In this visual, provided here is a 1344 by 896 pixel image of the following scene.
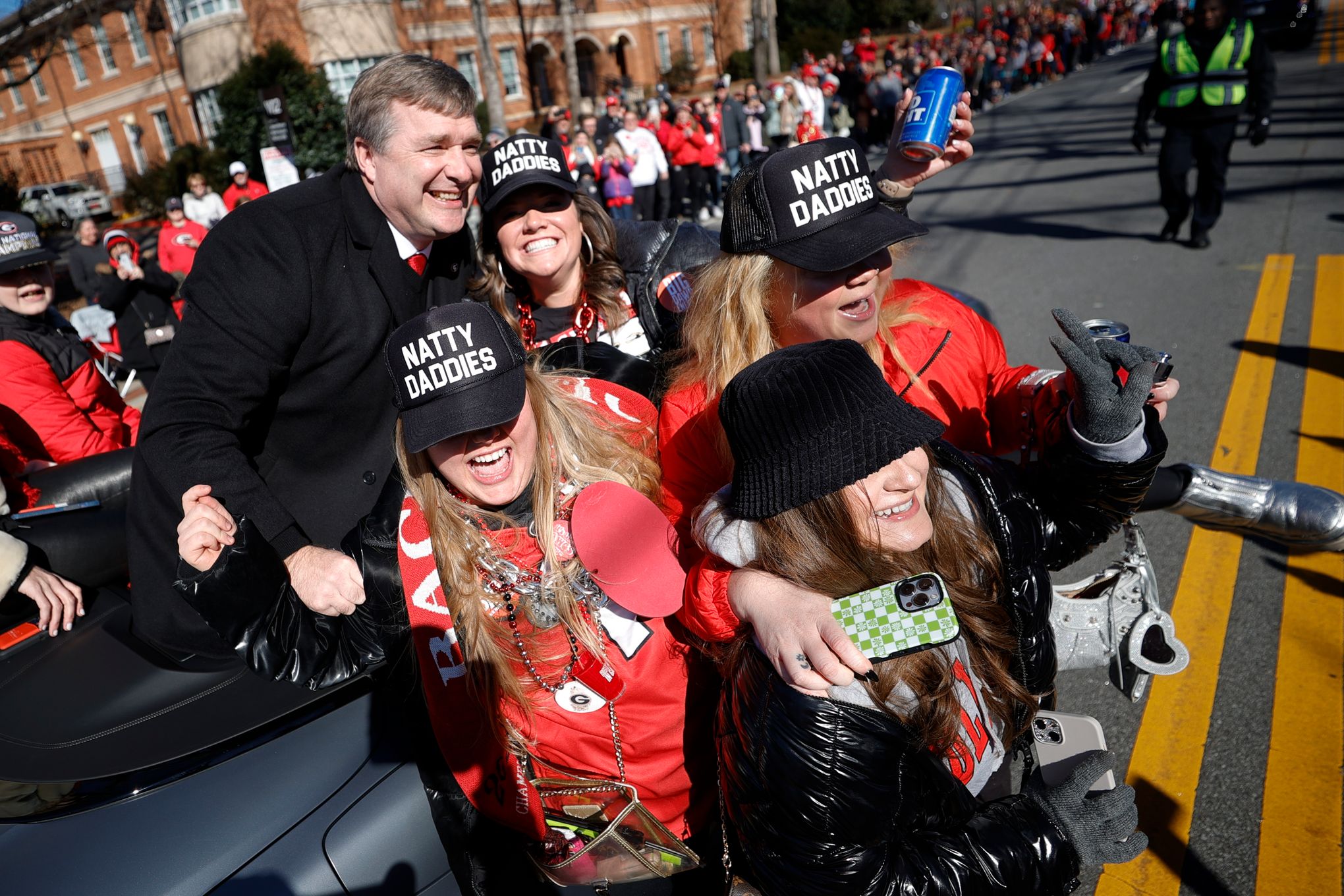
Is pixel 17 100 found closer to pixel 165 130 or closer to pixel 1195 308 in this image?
pixel 165 130

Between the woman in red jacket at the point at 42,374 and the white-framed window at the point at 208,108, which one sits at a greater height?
the white-framed window at the point at 208,108

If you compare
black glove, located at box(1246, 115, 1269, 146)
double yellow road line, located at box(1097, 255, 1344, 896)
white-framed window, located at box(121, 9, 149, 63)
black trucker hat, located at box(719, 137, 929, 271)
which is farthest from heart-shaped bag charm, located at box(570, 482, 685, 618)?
white-framed window, located at box(121, 9, 149, 63)

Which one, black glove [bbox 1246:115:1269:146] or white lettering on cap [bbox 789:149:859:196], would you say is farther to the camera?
black glove [bbox 1246:115:1269:146]

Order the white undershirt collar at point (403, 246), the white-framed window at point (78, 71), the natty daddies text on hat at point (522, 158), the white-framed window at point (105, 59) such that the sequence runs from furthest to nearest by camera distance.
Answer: the white-framed window at point (78, 71) → the white-framed window at point (105, 59) → the natty daddies text on hat at point (522, 158) → the white undershirt collar at point (403, 246)

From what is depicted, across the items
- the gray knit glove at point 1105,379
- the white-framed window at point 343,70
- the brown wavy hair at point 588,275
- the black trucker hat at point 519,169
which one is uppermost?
the white-framed window at point 343,70

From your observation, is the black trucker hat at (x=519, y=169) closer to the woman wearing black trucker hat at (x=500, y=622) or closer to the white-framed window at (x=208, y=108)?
the woman wearing black trucker hat at (x=500, y=622)

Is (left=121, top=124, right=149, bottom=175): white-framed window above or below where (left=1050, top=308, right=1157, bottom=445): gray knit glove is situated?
above

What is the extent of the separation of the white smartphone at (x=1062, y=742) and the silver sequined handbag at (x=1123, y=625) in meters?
0.28

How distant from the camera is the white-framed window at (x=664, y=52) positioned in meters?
40.9

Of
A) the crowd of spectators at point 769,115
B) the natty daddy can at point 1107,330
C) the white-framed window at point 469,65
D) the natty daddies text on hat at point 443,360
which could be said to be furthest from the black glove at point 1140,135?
the white-framed window at point 469,65

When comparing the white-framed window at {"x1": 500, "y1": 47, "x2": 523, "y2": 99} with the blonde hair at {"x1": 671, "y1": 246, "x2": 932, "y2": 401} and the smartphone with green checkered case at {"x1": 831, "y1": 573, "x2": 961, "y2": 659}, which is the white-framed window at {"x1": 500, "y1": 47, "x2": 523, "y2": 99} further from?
the smartphone with green checkered case at {"x1": 831, "y1": 573, "x2": 961, "y2": 659}

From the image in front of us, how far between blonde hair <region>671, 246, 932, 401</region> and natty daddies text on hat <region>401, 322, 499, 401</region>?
60 cm

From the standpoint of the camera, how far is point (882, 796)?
132 cm

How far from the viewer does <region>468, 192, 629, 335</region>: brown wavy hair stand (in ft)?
9.29
